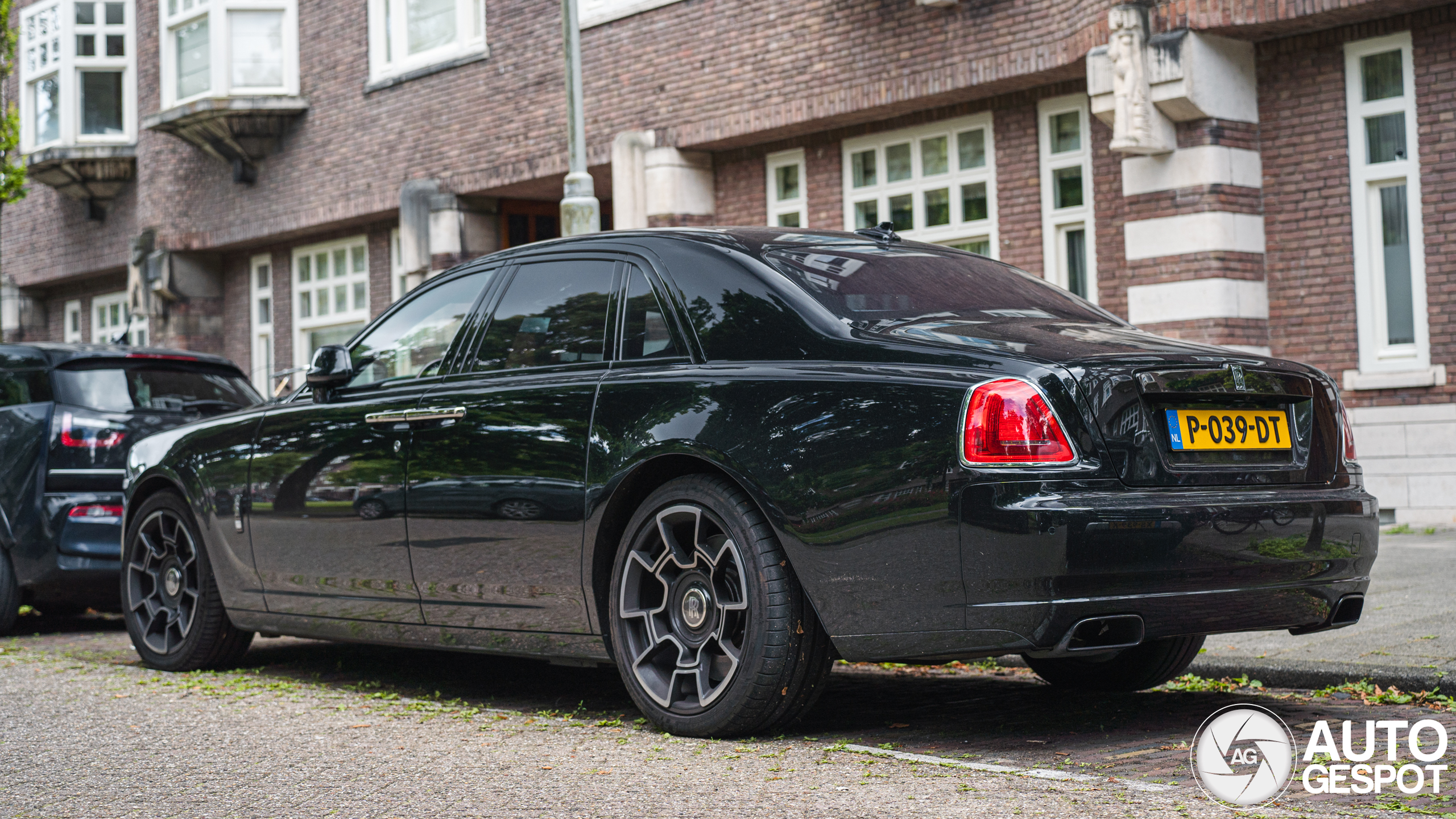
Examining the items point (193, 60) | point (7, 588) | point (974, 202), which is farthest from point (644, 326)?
point (193, 60)

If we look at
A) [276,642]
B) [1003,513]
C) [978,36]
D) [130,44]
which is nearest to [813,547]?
[1003,513]

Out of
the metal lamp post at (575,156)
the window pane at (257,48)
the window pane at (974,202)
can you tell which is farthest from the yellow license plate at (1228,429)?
the window pane at (257,48)

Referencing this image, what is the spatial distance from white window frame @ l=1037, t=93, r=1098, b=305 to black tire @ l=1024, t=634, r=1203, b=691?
806cm

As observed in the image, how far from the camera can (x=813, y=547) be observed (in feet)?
15.2

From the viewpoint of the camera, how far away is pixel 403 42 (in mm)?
19812

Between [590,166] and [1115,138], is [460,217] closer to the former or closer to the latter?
[590,166]

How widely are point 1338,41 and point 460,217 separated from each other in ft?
33.3

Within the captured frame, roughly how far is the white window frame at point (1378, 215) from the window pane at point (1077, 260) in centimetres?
229

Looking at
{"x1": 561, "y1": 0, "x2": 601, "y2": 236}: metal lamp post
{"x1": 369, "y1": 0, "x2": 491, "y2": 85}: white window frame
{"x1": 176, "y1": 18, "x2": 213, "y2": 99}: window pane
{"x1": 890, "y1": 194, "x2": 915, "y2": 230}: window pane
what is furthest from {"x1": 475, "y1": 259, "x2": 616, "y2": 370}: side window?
{"x1": 176, "y1": 18, "x2": 213, "y2": 99}: window pane

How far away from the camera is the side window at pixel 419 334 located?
240 inches

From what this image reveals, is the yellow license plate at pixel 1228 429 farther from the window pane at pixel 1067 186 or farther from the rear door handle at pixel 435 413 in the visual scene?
the window pane at pixel 1067 186

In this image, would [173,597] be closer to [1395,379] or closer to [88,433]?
[88,433]

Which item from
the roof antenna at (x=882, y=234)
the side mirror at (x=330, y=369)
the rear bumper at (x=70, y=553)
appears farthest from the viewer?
the rear bumper at (x=70, y=553)

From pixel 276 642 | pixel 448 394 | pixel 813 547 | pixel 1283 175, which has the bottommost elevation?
pixel 276 642
